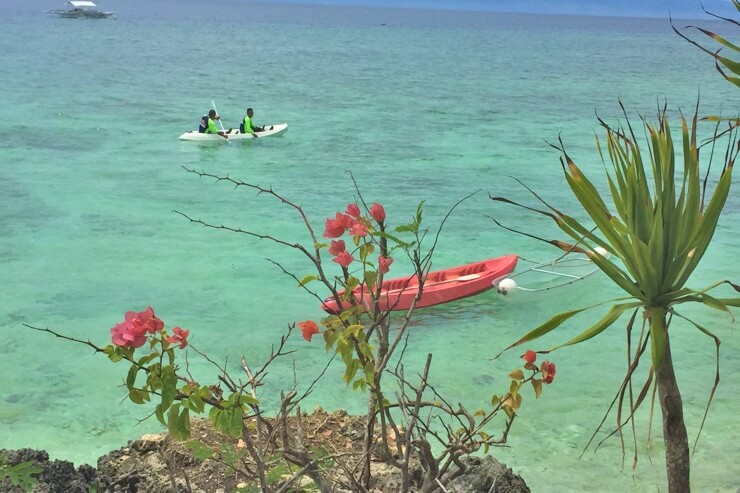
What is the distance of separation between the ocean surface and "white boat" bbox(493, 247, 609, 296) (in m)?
0.13

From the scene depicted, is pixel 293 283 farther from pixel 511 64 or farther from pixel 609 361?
pixel 511 64

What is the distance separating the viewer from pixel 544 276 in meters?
7.19

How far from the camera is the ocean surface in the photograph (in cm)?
521

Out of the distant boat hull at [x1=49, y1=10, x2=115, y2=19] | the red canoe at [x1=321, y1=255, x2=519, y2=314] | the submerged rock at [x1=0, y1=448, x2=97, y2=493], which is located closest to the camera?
the submerged rock at [x1=0, y1=448, x2=97, y2=493]

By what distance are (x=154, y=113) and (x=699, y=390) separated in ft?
49.4

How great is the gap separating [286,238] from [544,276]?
331cm

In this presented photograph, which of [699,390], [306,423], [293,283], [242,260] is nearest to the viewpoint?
[306,423]

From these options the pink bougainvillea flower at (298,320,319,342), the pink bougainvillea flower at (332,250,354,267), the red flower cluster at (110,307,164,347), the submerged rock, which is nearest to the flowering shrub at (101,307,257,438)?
the red flower cluster at (110,307,164,347)

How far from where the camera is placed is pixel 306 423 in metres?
4.04

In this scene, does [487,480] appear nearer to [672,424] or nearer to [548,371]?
[672,424]

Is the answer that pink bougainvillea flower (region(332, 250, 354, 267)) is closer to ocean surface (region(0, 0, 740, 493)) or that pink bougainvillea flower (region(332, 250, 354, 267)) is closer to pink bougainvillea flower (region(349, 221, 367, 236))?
pink bougainvillea flower (region(349, 221, 367, 236))

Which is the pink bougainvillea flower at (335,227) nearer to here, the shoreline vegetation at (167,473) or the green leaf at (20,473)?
the shoreline vegetation at (167,473)

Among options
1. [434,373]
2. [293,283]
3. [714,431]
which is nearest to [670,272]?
[714,431]

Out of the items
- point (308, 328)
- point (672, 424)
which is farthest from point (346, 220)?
point (672, 424)
